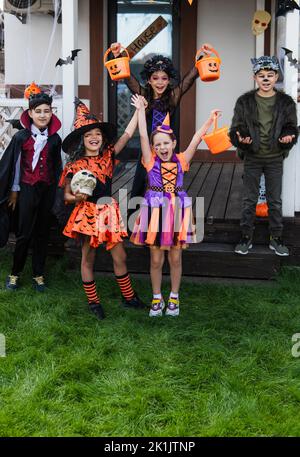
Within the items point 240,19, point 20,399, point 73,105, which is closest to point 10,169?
point 73,105

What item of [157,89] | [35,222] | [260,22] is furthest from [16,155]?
[260,22]

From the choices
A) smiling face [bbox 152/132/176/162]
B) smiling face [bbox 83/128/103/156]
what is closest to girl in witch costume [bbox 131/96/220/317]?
smiling face [bbox 152/132/176/162]

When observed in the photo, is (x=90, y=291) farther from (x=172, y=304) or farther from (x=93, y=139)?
(x=93, y=139)

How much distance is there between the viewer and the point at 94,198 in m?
4.38

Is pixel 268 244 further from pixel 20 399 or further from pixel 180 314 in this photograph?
pixel 20 399

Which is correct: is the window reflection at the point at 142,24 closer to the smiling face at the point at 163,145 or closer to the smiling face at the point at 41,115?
the smiling face at the point at 41,115

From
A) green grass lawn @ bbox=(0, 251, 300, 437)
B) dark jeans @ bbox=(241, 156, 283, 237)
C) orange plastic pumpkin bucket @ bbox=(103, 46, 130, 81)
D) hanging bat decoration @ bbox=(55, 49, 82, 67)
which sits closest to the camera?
green grass lawn @ bbox=(0, 251, 300, 437)

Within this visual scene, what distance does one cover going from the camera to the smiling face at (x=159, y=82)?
4.47 meters

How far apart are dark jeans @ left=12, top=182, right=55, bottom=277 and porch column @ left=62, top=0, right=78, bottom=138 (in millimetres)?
664

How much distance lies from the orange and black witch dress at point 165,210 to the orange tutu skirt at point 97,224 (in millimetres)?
161

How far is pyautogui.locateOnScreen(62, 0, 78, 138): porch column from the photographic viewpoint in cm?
512

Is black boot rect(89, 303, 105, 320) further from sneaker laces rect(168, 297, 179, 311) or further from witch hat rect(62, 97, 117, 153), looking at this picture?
witch hat rect(62, 97, 117, 153)

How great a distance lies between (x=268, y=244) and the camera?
202 inches

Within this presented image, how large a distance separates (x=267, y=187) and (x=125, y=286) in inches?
50.9
